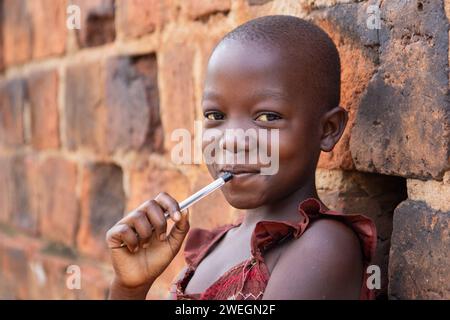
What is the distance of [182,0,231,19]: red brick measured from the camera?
1.92 m

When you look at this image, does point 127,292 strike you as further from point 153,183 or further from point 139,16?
point 139,16

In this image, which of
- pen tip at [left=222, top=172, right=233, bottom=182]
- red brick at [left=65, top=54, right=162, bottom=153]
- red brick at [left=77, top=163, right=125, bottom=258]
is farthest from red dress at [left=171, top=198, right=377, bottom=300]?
red brick at [left=77, top=163, right=125, bottom=258]

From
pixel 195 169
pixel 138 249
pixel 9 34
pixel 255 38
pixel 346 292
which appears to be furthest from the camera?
pixel 9 34

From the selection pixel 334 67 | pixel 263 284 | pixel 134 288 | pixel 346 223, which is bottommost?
pixel 134 288

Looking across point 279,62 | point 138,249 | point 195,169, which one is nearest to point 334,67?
point 279,62

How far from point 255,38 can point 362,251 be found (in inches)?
17.1

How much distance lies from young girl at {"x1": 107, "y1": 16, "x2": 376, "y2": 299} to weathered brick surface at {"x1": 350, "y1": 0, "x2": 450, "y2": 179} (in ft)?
0.27

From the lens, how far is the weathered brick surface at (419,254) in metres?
1.33

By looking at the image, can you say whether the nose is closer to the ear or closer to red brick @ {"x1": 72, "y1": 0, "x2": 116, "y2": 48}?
the ear

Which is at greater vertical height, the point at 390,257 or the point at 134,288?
the point at 390,257

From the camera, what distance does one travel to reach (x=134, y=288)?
158 centimetres

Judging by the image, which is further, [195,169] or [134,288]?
[195,169]

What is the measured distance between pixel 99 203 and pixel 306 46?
55.1 inches

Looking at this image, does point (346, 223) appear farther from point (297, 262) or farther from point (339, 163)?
point (339, 163)
